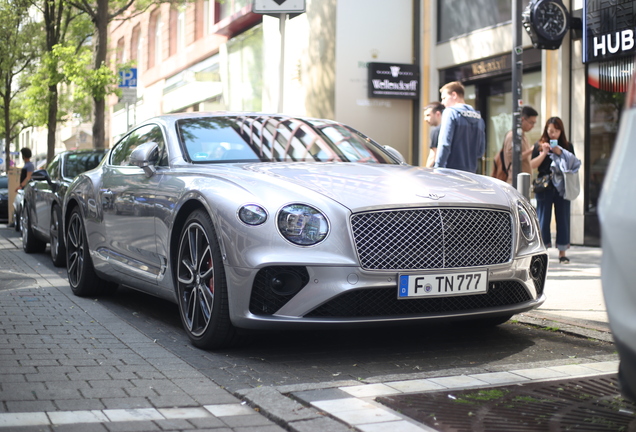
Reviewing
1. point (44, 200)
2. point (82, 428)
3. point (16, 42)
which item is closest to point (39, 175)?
point (44, 200)

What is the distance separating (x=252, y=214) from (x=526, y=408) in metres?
1.78

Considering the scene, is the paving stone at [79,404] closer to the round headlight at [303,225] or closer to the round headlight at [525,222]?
the round headlight at [303,225]

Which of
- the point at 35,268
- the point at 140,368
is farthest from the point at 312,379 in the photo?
the point at 35,268

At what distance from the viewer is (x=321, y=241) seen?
466 centimetres

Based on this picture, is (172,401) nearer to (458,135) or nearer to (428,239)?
(428,239)

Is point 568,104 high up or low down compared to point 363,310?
up

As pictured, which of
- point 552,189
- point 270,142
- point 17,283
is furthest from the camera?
point 552,189

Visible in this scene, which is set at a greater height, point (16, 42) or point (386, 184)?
point (16, 42)

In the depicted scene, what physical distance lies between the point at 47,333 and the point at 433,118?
16.7 feet

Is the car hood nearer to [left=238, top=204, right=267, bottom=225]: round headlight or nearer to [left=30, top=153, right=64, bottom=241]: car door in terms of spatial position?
[left=238, top=204, right=267, bottom=225]: round headlight

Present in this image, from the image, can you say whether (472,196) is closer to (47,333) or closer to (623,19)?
(47,333)

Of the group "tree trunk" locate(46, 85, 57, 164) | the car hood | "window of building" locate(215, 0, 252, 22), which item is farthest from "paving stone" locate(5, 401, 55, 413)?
"tree trunk" locate(46, 85, 57, 164)

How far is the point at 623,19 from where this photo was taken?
12594 mm

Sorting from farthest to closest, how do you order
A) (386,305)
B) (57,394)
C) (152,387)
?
(386,305), (152,387), (57,394)
